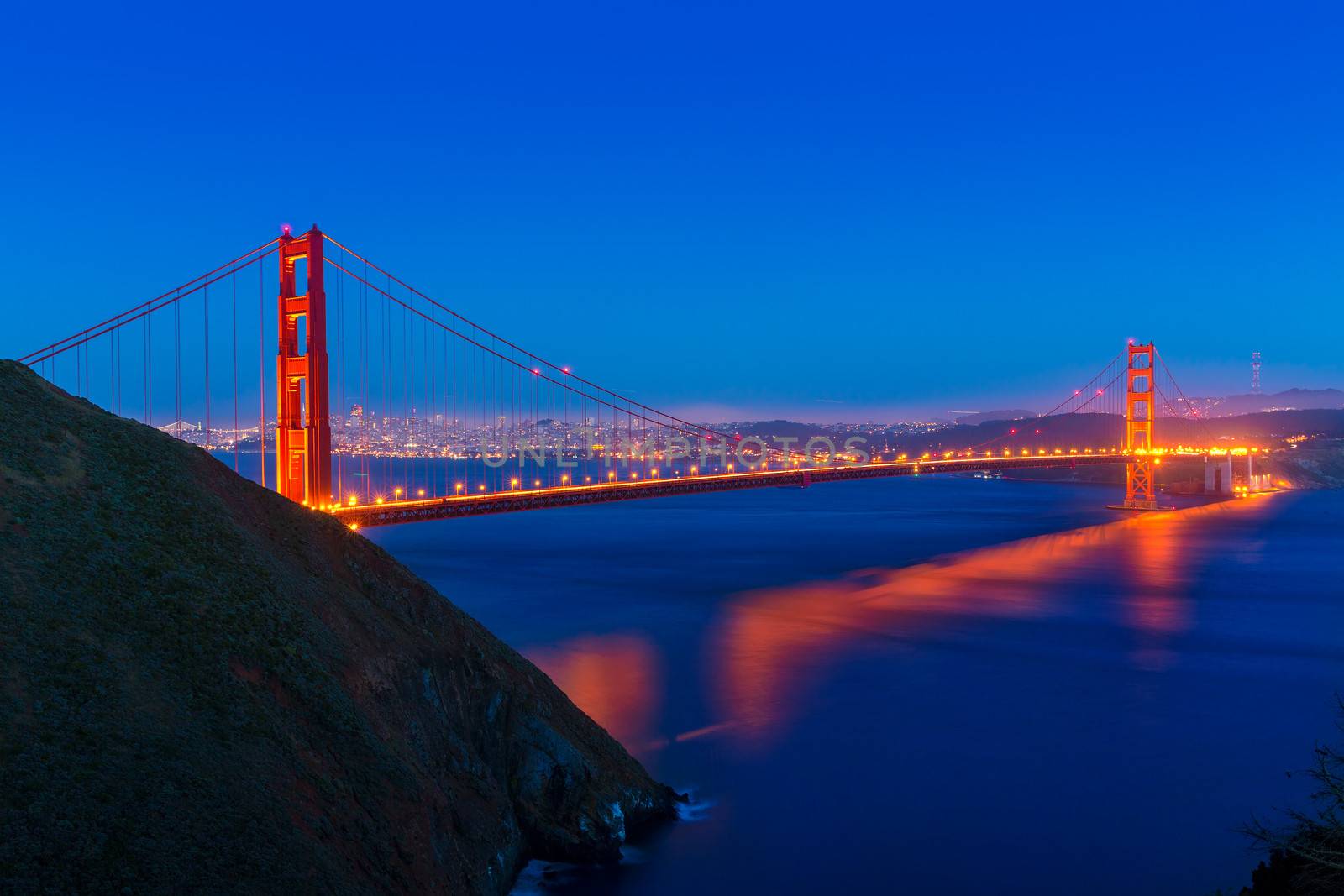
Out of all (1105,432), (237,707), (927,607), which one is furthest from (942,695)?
(1105,432)

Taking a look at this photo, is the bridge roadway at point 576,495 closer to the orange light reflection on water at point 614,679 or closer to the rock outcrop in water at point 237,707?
the orange light reflection on water at point 614,679

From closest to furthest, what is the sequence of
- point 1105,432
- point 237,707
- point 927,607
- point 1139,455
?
point 237,707, point 927,607, point 1139,455, point 1105,432

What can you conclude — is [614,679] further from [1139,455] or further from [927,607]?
[1139,455]

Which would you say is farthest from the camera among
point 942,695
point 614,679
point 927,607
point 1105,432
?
point 1105,432

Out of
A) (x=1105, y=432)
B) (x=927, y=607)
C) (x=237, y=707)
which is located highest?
(x=1105, y=432)

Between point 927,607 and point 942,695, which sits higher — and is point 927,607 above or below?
above

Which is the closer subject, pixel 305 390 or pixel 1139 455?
pixel 305 390

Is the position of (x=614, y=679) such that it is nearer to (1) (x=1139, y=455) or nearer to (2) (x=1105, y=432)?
(1) (x=1139, y=455)

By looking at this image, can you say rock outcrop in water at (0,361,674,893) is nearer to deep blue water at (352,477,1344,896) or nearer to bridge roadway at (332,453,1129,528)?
deep blue water at (352,477,1344,896)
